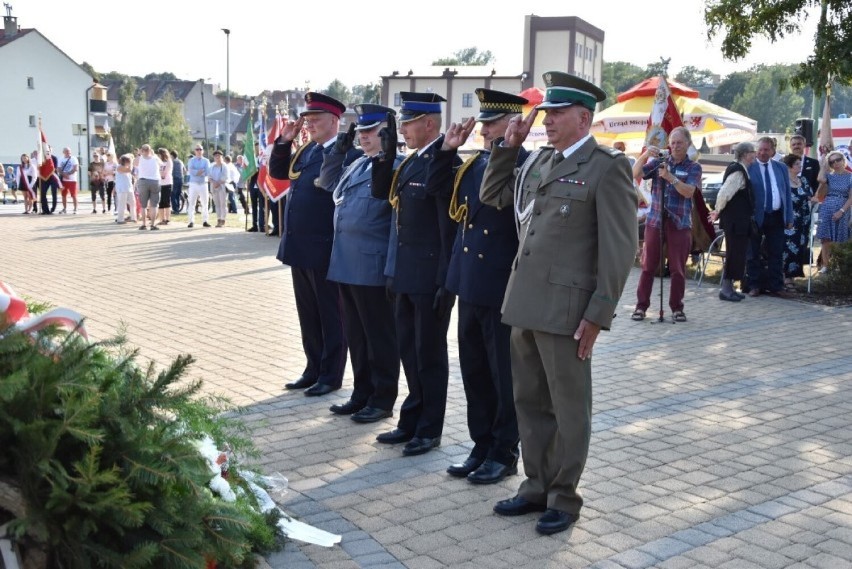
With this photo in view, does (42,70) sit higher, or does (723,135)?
(42,70)

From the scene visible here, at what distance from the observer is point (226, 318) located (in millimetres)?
11086

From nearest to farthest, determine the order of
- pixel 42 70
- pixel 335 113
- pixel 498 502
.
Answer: pixel 498 502, pixel 335 113, pixel 42 70

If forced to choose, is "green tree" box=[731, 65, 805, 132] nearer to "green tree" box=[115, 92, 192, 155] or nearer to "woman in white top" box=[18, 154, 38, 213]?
"green tree" box=[115, 92, 192, 155]

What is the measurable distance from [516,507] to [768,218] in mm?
9412

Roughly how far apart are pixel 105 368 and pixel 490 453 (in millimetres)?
2559

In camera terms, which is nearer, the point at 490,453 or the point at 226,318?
the point at 490,453

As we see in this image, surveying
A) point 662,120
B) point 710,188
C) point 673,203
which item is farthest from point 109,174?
point 673,203

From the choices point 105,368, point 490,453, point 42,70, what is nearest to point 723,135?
point 490,453

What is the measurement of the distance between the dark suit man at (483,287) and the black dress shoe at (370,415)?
1.19 meters

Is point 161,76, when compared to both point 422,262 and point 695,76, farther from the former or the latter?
point 422,262

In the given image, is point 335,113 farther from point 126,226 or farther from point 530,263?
point 126,226

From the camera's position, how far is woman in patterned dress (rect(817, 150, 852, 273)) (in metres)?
14.7

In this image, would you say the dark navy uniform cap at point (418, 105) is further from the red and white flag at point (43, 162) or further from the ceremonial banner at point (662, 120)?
the red and white flag at point (43, 162)

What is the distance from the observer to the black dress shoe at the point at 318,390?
302 inches
